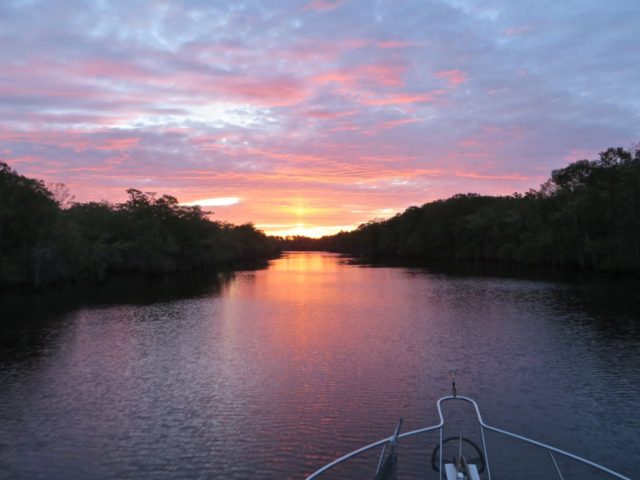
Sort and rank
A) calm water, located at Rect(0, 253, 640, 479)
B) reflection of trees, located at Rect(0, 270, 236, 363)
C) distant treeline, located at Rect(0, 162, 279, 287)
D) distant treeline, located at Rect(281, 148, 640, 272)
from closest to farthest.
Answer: calm water, located at Rect(0, 253, 640, 479), reflection of trees, located at Rect(0, 270, 236, 363), distant treeline, located at Rect(0, 162, 279, 287), distant treeline, located at Rect(281, 148, 640, 272)

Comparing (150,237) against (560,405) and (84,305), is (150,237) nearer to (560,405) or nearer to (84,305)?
(84,305)

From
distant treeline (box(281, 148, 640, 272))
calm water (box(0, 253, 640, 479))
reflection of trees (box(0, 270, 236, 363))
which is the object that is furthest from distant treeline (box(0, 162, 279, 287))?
distant treeline (box(281, 148, 640, 272))

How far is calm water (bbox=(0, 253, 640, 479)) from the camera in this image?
591 inches

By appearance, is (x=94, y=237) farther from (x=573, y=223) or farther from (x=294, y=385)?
(x=573, y=223)

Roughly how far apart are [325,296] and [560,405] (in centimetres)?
3983

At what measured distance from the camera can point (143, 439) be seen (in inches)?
640

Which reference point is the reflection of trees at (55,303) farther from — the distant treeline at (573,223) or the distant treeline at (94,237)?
the distant treeline at (573,223)

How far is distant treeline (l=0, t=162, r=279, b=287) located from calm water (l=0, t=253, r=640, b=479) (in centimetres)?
2040

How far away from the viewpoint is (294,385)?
22219mm

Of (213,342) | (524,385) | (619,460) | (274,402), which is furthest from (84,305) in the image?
(619,460)

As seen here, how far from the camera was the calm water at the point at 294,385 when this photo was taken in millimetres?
15000

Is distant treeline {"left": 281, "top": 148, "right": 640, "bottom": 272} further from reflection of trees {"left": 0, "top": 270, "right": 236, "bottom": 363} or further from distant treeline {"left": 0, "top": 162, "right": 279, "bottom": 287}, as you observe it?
distant treeline {"left": 0, "top": 162, "right": 279, "bottom": 287}

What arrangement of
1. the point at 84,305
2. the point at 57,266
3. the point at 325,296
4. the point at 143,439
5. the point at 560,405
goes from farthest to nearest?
the point at 57,266
the point at 325,296
the point at 84,305
the point at 560,405
the point at 143,439

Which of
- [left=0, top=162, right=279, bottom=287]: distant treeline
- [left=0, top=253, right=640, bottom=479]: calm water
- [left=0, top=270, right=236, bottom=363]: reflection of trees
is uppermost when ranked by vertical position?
[left=0, top=162, right=279, bottom=287]: distant treeline
